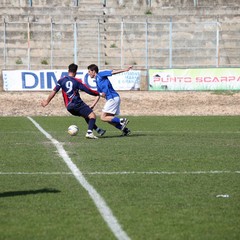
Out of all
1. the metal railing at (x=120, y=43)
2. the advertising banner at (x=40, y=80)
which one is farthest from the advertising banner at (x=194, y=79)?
the metal railing at (x=120, y=43)

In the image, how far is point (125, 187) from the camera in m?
10.5

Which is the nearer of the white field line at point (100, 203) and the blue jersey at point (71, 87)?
the white field line at point (100, 203)

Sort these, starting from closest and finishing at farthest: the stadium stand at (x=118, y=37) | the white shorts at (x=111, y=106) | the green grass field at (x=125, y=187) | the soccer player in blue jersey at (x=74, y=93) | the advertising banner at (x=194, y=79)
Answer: the green grass field at (x=125, y=187)
the soccer player in blue jersey at (x=74, y=93)
the white shorts at (x=111, y=106)
the advertising banner at (x=194, y=79)
the stadium stand at (x=118, y=37)

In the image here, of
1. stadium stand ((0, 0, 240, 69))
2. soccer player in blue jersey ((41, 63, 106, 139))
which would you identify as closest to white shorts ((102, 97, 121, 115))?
soccer player in blue jersey ((41, 63, 106, 139))

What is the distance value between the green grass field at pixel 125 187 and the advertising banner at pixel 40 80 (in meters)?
16.3

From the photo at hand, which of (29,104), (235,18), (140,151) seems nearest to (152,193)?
(140,151)

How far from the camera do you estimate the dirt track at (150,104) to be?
33.0m

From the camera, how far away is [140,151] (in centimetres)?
1539

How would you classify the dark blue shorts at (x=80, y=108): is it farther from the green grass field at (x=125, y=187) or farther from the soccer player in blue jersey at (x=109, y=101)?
the soccer player in blue jersey at (x=109, y=101)

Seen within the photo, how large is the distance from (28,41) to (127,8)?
693 centimetres

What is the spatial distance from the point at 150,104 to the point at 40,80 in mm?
5339

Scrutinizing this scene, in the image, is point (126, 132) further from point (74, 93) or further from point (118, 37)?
point (118, 37)

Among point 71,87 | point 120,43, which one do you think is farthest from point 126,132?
point 120,43

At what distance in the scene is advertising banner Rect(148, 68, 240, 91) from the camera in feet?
116
